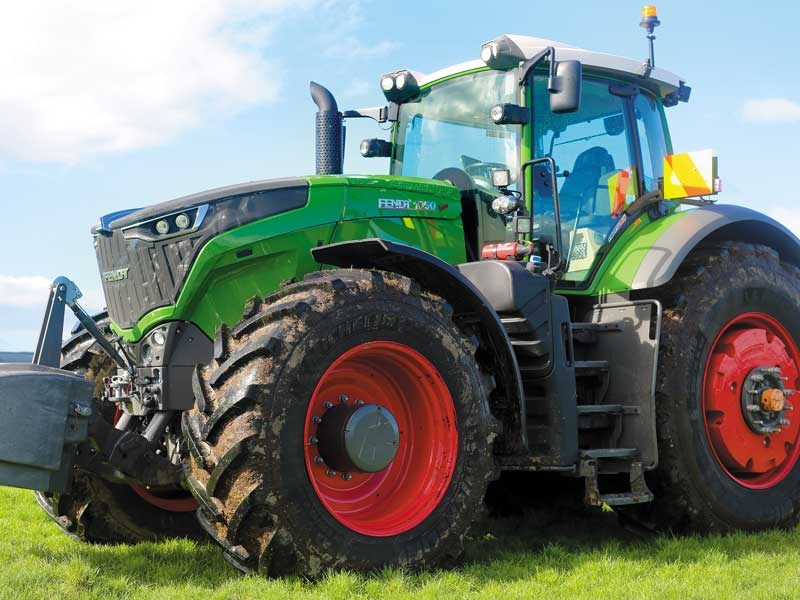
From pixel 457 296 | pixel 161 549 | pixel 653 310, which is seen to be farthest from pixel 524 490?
pixel 161 549

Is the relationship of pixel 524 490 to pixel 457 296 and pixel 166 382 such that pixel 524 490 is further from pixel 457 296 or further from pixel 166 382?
pixel 166 382

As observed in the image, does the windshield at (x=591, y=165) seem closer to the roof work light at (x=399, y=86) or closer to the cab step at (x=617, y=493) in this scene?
the roof work light at (x=399, y=86)

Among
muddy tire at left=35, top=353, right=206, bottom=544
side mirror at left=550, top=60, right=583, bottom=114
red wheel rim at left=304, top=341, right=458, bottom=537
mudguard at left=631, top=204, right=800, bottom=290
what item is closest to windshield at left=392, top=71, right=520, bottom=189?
side mirror at left=550, top=60, right=583, bottom=114

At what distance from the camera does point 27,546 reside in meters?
5.34

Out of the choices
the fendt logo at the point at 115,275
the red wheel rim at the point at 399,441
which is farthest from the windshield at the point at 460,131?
the fendt logo at the point at 115,275

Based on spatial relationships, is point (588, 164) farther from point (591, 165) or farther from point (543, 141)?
point (543, 141)

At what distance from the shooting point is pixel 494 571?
472 centimetres

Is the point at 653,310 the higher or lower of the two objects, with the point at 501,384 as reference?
higher

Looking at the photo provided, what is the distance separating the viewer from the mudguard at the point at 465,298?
15.9 ft

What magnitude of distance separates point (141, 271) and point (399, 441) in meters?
1.63

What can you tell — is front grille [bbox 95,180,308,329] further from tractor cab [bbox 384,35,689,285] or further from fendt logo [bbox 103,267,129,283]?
tractor cab [bbox 384,35,689,285]

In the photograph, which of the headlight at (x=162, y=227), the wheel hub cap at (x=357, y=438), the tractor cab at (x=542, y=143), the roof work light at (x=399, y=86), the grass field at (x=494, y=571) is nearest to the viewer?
the grass field at (x=494, y=571)

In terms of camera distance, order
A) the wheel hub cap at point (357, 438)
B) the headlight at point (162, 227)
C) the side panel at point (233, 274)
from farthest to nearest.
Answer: the headlight at point (162, 227) → the side panel at point (233, 274) → the wheel hub cap at point (357, 438)

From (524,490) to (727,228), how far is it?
2.30 metres
